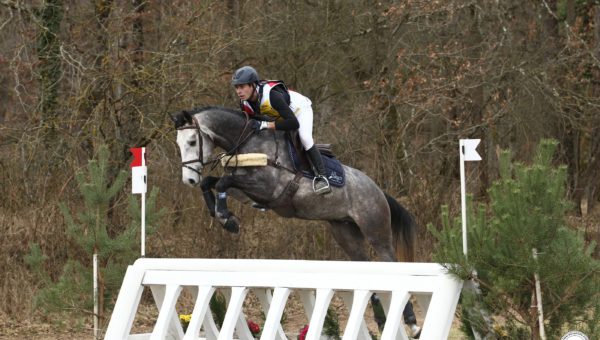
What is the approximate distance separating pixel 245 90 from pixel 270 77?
18.6 ft

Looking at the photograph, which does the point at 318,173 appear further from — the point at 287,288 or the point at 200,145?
the point at 287,288

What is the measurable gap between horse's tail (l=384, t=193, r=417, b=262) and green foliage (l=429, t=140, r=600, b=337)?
2.65m

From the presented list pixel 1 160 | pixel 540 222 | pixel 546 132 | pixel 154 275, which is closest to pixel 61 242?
pixel 1 160

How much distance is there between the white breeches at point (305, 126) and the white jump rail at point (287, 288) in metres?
1.04

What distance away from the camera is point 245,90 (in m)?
7.16

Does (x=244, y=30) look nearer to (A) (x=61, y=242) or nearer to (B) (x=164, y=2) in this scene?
(B) (x=164, y=2)

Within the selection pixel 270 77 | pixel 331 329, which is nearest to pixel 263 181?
pixel 331 329

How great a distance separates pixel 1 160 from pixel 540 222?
24.1 ft

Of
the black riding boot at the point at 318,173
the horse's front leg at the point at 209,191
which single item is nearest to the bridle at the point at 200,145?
the horse's front leg at the point at 209,191

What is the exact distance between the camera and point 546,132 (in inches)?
612

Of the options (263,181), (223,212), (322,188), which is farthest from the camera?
(322,188)

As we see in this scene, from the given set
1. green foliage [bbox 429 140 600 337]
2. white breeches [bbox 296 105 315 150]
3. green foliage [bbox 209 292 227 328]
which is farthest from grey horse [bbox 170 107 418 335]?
green foliage [bbox 429 140 600 337]

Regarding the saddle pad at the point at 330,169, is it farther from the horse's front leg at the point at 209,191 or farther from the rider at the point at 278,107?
the horse's front leg at the point at 209,191

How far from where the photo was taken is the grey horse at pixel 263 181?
7.04 meters
